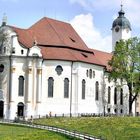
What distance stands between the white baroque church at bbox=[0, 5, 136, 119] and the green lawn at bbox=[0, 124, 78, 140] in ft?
65.5

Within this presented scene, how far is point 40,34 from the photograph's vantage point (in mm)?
89625

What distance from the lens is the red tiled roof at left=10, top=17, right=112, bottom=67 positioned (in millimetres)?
86438

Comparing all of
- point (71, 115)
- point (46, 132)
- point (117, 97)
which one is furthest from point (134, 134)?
point (117, 97)

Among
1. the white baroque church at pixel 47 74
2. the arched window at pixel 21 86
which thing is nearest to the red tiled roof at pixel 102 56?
the white baroque church at pixel 47 74

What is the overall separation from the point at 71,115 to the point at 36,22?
66.4 ft

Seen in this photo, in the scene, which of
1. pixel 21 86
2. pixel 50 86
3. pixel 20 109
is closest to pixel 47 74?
Result: pixel 50 86

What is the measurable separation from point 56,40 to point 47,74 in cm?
771

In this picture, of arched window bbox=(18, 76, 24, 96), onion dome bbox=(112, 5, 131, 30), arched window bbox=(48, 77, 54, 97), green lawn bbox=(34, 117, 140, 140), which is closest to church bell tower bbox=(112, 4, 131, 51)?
onion dome bbox=(112, 5, 131, 30)

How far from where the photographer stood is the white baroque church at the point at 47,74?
82.9m

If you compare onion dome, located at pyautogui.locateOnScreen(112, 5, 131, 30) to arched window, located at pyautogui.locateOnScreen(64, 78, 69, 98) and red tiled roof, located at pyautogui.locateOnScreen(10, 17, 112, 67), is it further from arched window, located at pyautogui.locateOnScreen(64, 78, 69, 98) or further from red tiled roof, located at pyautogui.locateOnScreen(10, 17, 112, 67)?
arched window, located at pyautogui.locateOnScreen(64, 78, 69, 98)

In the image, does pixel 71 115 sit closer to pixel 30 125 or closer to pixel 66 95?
pixel 66 95

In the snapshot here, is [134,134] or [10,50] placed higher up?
[10,50]

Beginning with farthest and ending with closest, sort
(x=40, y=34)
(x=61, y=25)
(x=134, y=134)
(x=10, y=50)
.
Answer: (x=61, y=25) → (x=40, y=34) → (x=10, y=50) → (x=134, y=134)

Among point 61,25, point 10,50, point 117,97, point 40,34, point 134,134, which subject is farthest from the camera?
point 117,97
